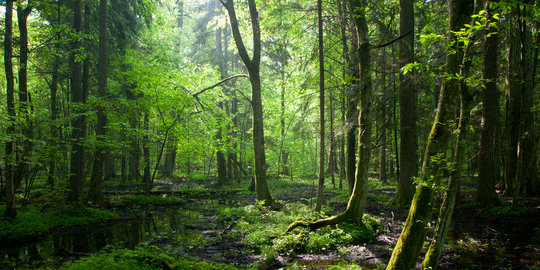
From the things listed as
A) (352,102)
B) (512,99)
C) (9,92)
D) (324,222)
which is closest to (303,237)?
(324,222)

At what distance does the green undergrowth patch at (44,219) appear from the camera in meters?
7.55

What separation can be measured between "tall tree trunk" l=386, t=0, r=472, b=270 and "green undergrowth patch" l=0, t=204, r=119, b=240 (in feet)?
31.2

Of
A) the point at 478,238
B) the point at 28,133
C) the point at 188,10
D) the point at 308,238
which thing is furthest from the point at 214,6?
the point at 478,238

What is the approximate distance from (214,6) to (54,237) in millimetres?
20481

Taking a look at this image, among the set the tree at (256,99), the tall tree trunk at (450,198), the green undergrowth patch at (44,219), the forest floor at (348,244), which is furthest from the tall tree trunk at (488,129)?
the green undergrowth patch at (44,219)

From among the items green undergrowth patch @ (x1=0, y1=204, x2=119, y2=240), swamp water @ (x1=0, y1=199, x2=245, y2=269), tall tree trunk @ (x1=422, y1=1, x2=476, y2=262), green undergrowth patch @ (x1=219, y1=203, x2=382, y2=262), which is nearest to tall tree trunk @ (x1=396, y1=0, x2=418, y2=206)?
green undergrowth patch @ (x1=219, y1=203, x2=382, y2=262)

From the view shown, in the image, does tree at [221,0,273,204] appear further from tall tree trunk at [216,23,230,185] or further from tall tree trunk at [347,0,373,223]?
tall tree trunk at [347,0,373,223]

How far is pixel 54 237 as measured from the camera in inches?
311

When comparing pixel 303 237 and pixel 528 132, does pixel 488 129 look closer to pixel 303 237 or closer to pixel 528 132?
pixel 528 132

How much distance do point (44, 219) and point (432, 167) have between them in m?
11.0

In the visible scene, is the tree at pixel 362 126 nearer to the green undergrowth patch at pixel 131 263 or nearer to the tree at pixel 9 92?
the green undergrowth patch at pixel 131 263

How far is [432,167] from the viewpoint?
12.9ft

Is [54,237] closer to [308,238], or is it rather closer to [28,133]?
[28,133]

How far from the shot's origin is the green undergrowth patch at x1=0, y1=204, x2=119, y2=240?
7552 mm
